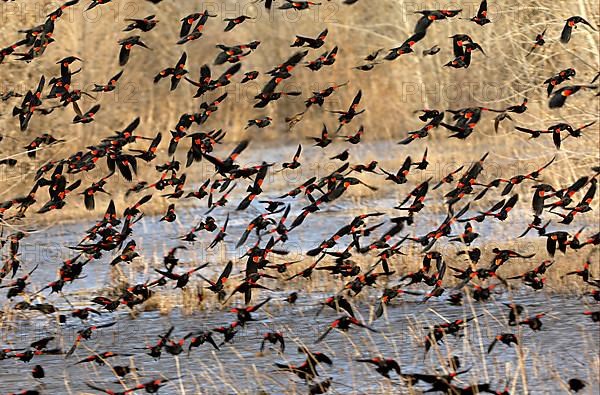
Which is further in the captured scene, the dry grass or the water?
the dry grass

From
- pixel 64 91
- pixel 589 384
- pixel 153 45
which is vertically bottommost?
pixel 589 384

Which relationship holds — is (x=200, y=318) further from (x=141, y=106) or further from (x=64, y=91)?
(x=141, y=106)

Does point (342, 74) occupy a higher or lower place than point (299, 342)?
higher

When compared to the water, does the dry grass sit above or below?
above

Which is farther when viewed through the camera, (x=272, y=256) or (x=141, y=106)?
(x=141, y=106)

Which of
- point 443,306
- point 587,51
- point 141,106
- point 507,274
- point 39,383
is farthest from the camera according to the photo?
point 141,106

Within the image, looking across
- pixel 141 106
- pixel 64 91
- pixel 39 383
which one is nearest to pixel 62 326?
pixel 39 383

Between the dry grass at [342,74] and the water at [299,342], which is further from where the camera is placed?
the dry grass at [342,74]

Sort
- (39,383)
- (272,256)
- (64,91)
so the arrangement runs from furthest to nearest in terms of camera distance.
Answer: (272,256) < (39,383) < (64,91)

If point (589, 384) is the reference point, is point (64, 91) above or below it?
above

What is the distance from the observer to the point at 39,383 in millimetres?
7922

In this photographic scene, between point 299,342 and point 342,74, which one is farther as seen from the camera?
point 342,74

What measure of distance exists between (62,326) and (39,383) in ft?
6.23

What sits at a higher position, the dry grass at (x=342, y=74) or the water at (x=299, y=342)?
the dry grass at (x=342, y=74)
